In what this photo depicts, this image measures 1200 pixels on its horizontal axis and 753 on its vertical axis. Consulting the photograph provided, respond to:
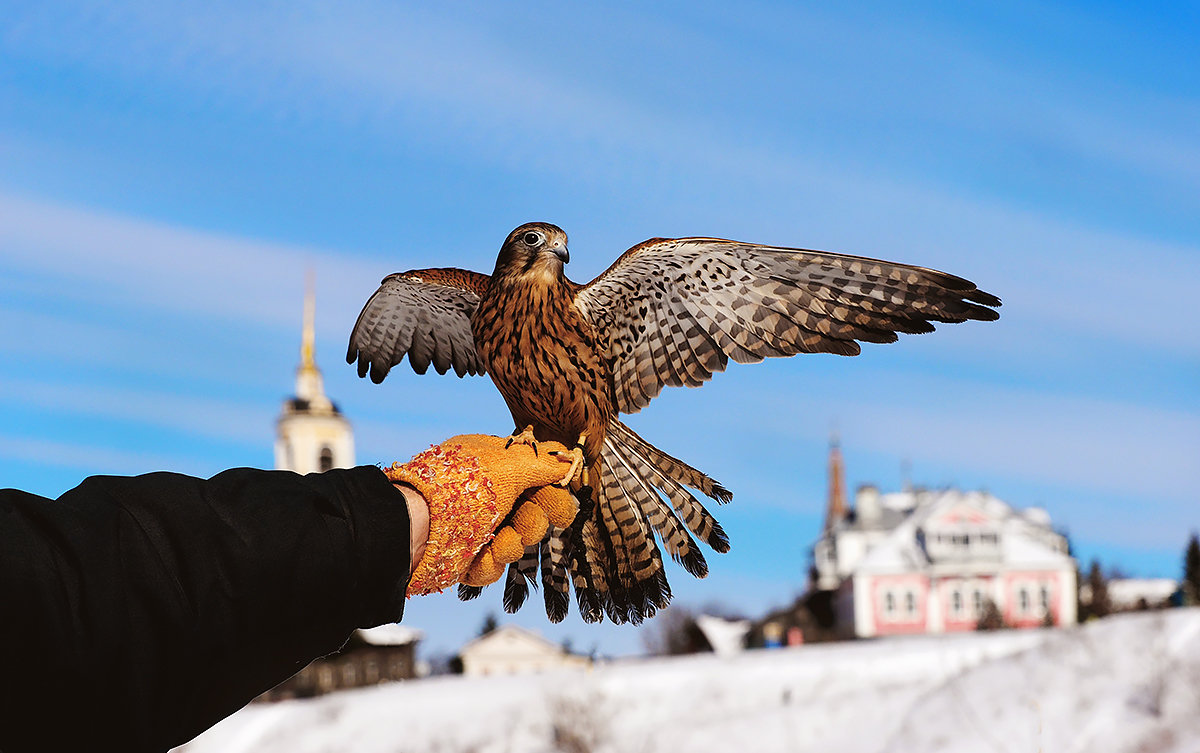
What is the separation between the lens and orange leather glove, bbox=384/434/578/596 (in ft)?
7.89

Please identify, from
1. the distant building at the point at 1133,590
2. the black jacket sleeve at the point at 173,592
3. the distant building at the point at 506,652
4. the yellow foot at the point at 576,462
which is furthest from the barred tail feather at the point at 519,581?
the distant building at the point at 1133,590

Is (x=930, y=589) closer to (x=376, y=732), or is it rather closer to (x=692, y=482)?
(x=376, y=732)

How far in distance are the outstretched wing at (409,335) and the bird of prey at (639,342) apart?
32cm

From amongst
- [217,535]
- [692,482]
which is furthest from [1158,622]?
[217,535]

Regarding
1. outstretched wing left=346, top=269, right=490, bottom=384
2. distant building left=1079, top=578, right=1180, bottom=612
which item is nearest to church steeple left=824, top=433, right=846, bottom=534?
distant building left=1079, top=578, right=1180, bottom=612

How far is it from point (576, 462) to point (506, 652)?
127ft

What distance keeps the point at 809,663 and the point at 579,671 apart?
5450 mm

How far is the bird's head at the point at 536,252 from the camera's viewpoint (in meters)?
3.42

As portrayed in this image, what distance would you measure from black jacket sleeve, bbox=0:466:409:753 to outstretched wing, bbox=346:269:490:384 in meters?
1.94

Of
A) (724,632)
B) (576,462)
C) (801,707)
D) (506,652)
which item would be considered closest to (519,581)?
(576,462)

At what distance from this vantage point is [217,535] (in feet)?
6.31

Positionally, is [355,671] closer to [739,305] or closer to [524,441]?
[739,305]

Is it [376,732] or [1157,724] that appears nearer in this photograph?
[1157,724]

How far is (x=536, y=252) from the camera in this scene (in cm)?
342
